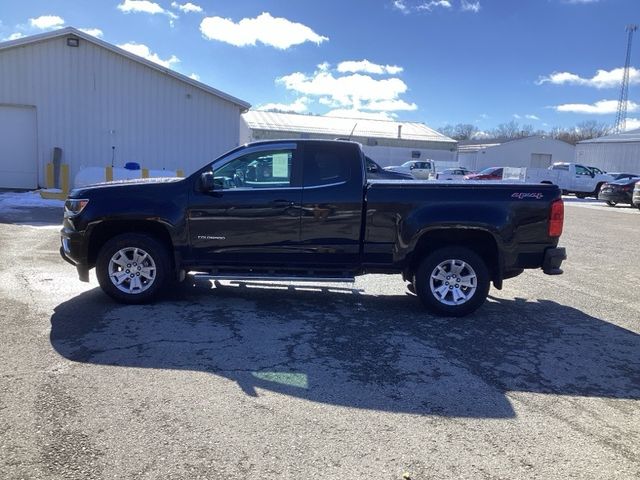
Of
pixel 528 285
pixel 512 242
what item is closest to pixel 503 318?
pixel 512 242

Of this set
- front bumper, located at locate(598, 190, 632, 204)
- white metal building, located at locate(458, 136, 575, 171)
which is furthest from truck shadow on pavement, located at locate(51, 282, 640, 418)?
white metal building, located at locate(458, 136, 575, 171)

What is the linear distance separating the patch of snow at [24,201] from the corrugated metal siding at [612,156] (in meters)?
43.6

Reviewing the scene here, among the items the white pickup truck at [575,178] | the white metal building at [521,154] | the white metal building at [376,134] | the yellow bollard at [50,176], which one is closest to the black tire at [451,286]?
the yellow bollard at [50,176]

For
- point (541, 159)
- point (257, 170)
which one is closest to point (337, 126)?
point (541, 159)

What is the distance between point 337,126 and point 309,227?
46.7m

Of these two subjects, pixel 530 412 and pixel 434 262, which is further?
pixel 434 262

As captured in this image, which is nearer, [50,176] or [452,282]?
[452,282]

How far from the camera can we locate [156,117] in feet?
66.4

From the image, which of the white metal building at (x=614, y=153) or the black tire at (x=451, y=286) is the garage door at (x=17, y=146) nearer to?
the black tire at (x=451, y=286)

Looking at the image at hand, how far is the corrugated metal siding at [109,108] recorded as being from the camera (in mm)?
19000

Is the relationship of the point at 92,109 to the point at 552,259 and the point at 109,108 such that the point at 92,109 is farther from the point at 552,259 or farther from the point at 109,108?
the point at 552,259

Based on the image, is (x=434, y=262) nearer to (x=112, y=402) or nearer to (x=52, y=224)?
(x=112, y=402)

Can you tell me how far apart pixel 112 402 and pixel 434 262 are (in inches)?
148

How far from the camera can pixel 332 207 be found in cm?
612
